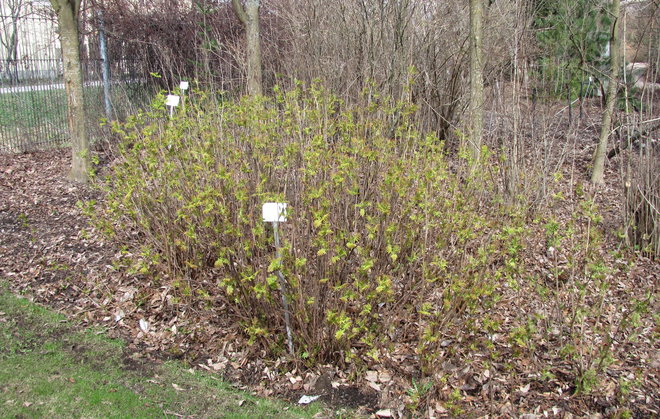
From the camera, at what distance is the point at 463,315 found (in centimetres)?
473

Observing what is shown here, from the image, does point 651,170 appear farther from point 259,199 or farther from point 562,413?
point 259,199

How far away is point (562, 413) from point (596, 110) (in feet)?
34.6

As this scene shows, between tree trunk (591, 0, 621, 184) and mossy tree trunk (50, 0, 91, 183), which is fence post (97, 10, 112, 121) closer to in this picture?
mossy tree trunk (50, 0, 91, 183)

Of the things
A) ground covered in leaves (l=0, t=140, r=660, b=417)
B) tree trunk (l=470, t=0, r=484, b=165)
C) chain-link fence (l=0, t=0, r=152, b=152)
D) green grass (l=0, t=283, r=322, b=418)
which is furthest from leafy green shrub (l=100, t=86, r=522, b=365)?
chain-link fence (l=0, t=0, r=152, b=152)

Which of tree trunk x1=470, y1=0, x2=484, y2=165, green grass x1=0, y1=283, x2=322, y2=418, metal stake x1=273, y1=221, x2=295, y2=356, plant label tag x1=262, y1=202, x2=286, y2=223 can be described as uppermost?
tree trunk x1=470, y1=0, x2=484, y2=165

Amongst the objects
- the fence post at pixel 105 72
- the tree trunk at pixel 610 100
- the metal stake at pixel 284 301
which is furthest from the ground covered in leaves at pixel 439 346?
the fence post at pixel 105 72

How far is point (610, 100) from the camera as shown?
7.64 meters

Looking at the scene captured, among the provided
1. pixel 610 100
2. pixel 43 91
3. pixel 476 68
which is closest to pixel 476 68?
pixel 476 68

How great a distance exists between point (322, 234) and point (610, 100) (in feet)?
17.7

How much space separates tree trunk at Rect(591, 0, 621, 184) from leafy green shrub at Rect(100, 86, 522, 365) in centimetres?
364

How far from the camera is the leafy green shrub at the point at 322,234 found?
4.12 metres

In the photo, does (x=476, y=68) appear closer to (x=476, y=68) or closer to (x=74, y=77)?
(x=476, y=68)

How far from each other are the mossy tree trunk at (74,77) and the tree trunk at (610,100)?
6.86m

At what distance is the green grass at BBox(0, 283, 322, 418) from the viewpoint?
3934 mm
